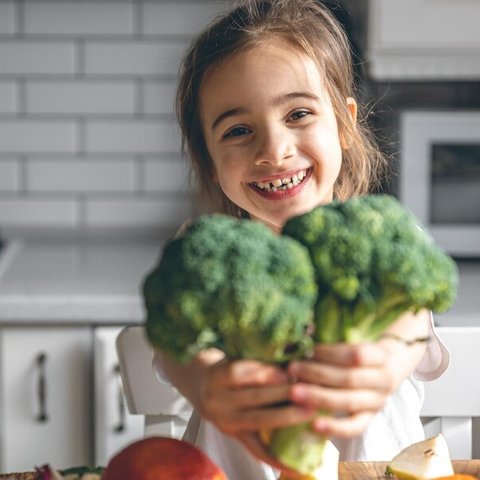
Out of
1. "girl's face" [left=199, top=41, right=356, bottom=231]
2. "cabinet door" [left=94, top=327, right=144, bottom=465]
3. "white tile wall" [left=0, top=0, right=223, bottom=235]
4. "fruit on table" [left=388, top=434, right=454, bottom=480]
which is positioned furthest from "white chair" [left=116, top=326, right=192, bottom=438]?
"white tile wall" [left=0, top=0, right=223, bottom=235]

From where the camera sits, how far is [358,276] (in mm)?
676

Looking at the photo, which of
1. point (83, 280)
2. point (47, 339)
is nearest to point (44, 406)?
point (47, 339)

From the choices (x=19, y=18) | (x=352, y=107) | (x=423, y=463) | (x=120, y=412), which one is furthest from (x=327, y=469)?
(x=19, y=18)

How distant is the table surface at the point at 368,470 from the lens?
0.90m

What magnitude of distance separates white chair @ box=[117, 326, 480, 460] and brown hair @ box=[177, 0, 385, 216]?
0.97ft

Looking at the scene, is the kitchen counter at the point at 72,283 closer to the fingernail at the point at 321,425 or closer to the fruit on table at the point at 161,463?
the fruit on table at the point at 161,463

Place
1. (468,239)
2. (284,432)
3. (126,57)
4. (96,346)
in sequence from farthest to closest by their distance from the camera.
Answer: (126,57) < (468,239) < (96,346) < (284,432)

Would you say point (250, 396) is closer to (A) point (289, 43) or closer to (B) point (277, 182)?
(B) point (277, 182)

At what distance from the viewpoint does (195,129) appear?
4.56ft

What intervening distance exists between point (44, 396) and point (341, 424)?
50.6 inches

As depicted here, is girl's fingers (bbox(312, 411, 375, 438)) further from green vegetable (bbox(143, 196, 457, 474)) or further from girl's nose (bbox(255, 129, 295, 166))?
girl's nose (bbox(255, 129, 295, 166))

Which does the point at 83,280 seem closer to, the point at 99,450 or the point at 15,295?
the point at 15,295

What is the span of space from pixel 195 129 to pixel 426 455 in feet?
2.20

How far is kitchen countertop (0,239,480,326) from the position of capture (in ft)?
6.01
